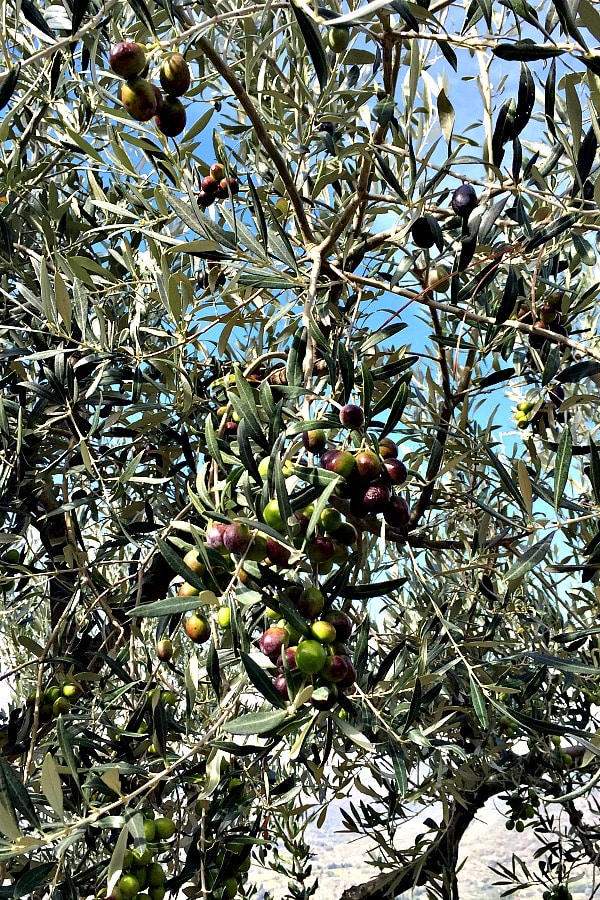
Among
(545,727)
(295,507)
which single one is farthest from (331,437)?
(545,727)

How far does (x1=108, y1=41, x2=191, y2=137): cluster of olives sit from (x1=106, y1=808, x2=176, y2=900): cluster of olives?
1.41 meters

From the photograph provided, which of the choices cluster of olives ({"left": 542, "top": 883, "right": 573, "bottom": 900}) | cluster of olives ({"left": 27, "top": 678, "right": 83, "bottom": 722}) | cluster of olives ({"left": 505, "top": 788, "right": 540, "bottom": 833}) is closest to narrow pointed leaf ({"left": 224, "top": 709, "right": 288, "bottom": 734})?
cluster of olives ({"left": 27, "top": 678, "right": 83, "bottom": 722})

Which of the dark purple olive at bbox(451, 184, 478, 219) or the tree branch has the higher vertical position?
the tree branch

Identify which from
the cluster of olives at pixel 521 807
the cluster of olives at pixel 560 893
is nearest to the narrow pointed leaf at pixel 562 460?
the cluster of olives at pixel 521 807

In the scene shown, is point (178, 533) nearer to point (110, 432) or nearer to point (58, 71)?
point (110, 432)

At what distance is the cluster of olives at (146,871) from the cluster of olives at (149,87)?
1.41 meters

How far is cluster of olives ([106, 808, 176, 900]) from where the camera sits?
1452 millimetres

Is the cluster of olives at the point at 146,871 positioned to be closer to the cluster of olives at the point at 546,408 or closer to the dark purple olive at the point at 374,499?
the dark purple olive at the point at 374,499

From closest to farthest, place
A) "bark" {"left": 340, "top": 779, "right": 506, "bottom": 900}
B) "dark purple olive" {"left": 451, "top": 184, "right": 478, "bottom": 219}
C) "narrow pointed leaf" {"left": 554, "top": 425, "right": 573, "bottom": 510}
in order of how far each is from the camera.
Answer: "narrow pointed leaf" {"left": 554, "top": 425, "right": 573, "bottom": 510}
"dark purple olive" {"left": 451, "top": 184, "right": 478, "bottom": 219}
"bark" {"left": 340, "top": 779, "right": 506, "bottom": 900}

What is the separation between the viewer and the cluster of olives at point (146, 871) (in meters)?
1.45

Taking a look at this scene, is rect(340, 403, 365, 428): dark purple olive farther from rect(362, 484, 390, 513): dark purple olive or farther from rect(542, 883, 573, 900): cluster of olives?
rect(542, 883, 573, 900): cluster of olives

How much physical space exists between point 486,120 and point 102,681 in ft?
6.01

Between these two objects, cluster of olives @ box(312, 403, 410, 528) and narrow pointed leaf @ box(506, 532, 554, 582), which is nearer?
cluster of olives @ box(312, 403, 410, 528)

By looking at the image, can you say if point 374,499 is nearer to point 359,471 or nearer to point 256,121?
point 359,471
